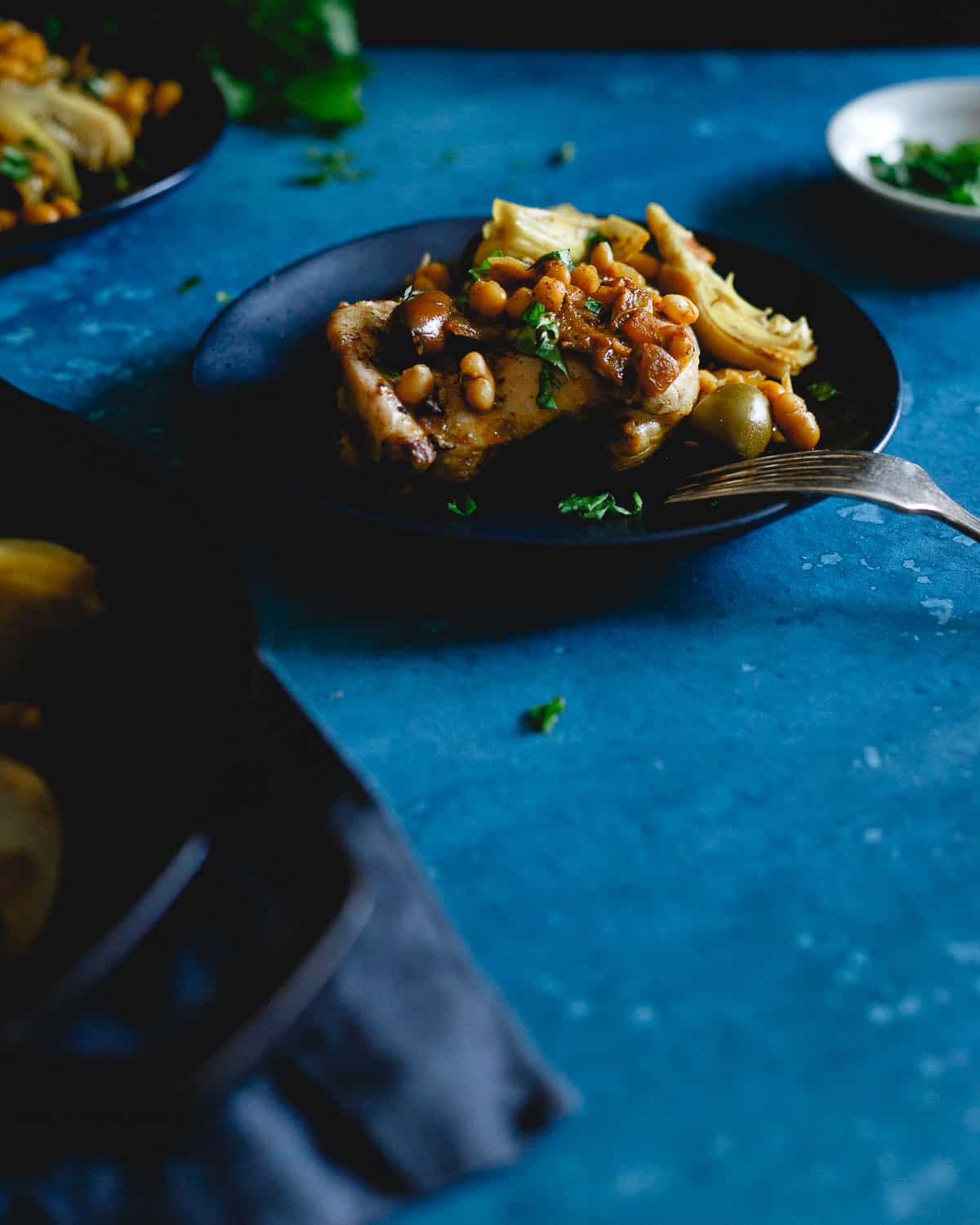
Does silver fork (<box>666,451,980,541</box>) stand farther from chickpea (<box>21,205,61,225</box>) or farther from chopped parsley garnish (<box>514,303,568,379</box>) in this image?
chickpea (<box>21,205,61,225</box>)

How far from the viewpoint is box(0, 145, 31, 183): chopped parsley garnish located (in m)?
2.78

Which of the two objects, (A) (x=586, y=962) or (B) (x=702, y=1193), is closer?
(B) (x=702, y=1193)

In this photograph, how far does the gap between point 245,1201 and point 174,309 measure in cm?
Answer: 221

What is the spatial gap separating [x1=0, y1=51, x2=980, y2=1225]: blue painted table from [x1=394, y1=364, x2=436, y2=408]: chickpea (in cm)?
32

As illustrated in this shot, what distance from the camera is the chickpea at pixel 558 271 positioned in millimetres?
1988

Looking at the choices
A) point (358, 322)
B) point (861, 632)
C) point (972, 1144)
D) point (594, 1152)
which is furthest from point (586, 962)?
point (358, 322)

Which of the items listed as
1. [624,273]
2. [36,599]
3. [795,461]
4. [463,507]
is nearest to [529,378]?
[463,507]

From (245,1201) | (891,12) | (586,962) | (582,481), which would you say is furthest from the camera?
(891,12)

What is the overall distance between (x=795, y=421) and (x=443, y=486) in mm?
657

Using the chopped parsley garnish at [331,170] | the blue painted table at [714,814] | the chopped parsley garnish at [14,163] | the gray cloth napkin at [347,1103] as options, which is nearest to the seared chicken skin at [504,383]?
the blue painted table at [714,814]

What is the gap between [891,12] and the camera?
4.79 metres

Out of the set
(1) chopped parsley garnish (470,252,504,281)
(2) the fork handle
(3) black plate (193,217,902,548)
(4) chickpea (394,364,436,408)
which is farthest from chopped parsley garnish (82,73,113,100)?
(2) the fork handle

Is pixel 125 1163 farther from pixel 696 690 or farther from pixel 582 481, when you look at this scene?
pixel 582 481

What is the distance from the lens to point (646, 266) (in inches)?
89.9
